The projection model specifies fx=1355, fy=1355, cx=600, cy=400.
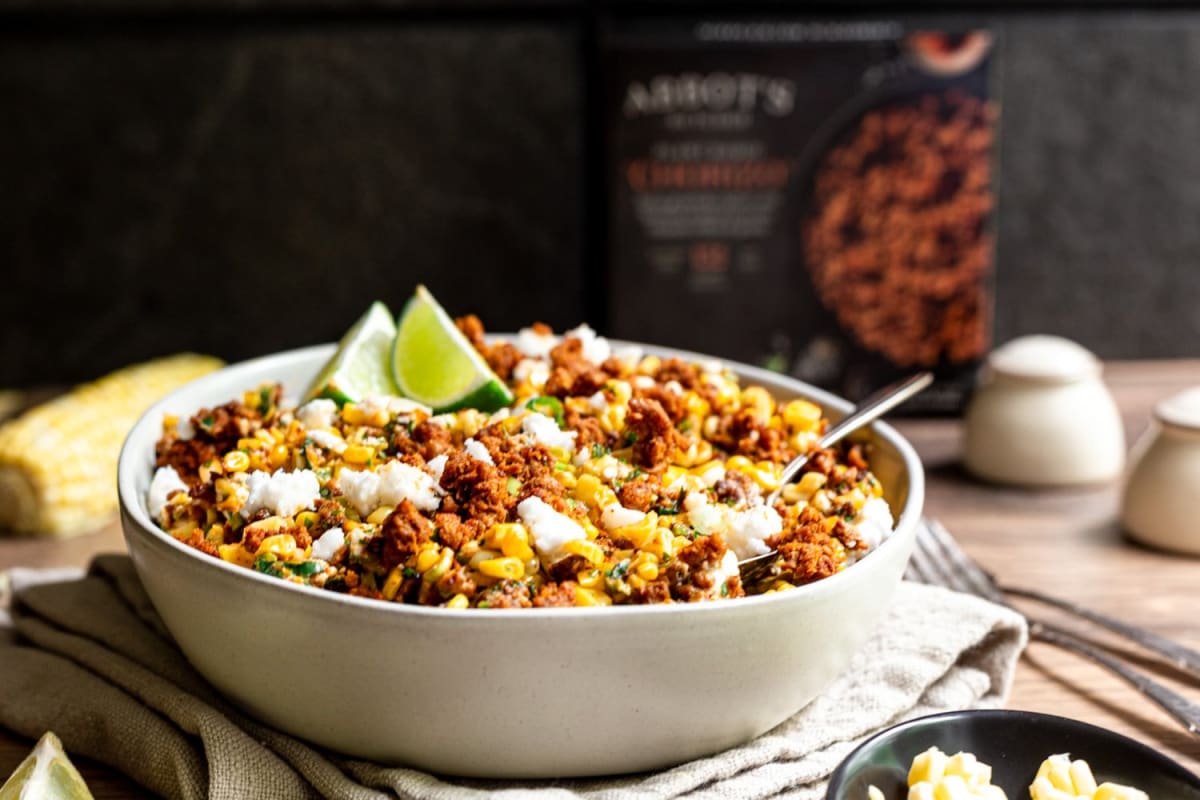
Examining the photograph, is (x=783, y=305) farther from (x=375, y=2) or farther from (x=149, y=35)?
(x=149, y=35)

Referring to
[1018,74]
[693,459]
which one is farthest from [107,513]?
[1018,74]

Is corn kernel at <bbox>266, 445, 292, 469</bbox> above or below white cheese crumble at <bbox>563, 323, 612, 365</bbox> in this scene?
below

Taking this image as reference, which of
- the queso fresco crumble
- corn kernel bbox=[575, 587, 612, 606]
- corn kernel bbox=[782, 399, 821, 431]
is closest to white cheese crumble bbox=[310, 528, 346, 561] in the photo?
the queso fresco crumble

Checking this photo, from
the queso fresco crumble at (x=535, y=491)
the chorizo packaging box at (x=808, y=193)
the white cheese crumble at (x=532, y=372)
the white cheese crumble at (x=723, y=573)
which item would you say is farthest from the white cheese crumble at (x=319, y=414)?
the chorizo packaging box at (x=808, y=193)

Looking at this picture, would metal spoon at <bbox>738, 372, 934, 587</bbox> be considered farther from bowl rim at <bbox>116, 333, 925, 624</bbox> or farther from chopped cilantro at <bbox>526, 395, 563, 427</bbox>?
chopped cilantro at <bbox>526, 395, 563, 427</bbox>

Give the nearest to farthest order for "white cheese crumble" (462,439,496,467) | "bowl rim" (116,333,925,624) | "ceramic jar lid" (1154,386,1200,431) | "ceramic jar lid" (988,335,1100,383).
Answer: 1. "bowl rim" (116,333,925,624)
2. "white cheese crumble" (462,439,496,467)
3. "ceramic jar lid" (1154,386,1200,431)
4. "ceramic jar lid" (988,335,1100,383)

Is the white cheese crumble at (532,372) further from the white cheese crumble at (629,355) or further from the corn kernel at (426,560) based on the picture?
the corn kernel at (426,560)
